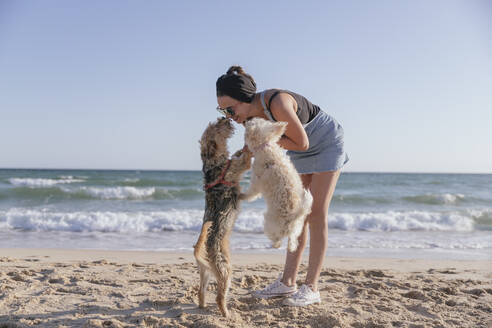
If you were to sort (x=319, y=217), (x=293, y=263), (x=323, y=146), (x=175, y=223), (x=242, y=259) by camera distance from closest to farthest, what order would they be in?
1. (x=323, y=146)
2. (x=319, y=217)
3. (x=293, y=263)
4. (x=242, y=259)
5. (x=175, y=223)

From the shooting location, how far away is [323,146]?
3.05 metres

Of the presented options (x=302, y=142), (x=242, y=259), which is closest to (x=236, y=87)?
(x=302, y=142)

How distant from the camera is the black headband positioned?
106 inches

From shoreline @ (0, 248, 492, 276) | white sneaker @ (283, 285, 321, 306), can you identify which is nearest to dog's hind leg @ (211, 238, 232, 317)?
white sneaker @ (283, 285, 321, 306)

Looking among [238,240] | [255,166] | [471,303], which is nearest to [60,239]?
[238,240]

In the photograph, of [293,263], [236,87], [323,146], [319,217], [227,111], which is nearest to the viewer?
[236,87]

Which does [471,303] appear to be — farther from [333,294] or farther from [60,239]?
[60,239]

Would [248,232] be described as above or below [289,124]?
below

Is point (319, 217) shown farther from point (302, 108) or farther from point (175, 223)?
point (175, 223)

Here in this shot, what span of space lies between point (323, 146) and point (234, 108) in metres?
0.85

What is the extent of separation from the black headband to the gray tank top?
0.38 feet

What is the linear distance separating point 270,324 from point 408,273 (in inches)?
120

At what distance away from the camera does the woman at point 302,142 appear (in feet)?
8.69

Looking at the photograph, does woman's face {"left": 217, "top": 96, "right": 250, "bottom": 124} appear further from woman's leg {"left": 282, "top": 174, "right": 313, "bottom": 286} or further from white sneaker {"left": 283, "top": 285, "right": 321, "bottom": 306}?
white sneaker {"left": 283, "top": 285, "right": 321, "bottom": 306}
